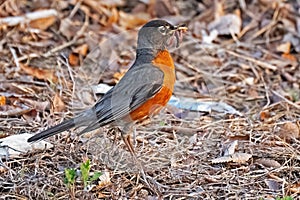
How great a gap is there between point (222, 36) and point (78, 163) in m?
3.01

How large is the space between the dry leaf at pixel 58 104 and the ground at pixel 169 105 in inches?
0.4

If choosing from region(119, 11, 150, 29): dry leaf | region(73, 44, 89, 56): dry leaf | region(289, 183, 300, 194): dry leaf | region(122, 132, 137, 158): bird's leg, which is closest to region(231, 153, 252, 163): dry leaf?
region(289, 183, 300, 194): dry leaf

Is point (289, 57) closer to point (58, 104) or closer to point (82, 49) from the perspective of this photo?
point (82, 49)

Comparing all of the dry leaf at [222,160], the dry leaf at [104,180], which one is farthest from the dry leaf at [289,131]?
the dry leaf at [104,180]

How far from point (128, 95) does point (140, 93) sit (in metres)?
0.08

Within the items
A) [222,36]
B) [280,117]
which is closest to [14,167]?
[280,117]

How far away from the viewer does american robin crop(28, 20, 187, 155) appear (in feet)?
13.4

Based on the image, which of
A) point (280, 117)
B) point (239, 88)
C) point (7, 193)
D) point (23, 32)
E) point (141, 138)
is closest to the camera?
point (7, 193)

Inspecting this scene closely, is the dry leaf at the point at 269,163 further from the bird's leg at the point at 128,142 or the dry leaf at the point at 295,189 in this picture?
the bird's leg at the point at 128,142

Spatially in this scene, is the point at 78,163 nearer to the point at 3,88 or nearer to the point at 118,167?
the point at 118,167

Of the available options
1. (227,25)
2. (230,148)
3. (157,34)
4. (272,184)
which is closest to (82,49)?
(227,25)

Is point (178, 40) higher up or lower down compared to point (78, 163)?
higher up

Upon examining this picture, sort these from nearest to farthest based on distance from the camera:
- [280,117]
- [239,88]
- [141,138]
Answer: [141,138], [280,117], [239,88]

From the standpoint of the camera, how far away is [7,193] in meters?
3.76
